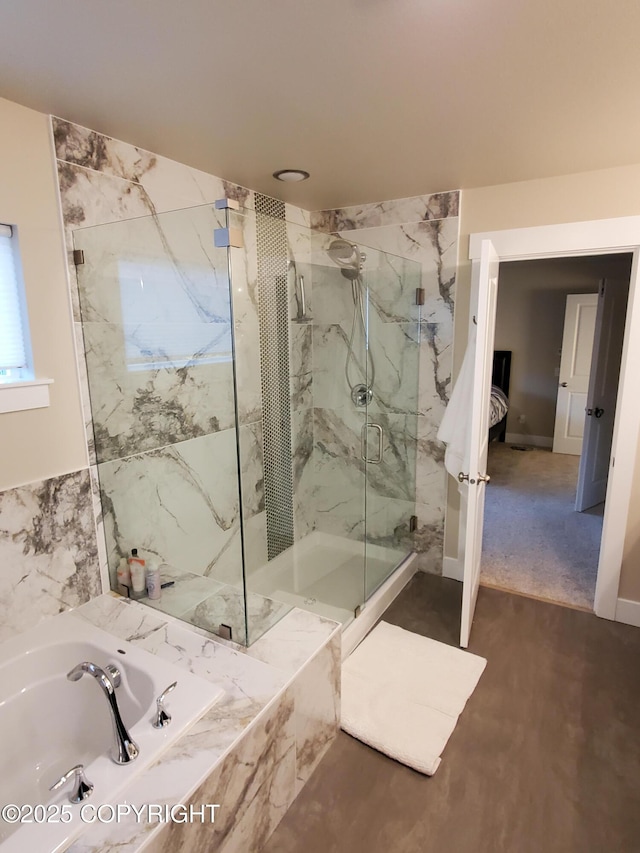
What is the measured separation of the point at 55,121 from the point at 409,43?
130cm

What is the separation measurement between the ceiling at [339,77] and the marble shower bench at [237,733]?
1.93 m

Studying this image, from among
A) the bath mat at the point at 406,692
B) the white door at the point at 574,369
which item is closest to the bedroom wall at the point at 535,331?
the white door at the point at 574,369

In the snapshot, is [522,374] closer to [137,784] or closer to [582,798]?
[582,798]

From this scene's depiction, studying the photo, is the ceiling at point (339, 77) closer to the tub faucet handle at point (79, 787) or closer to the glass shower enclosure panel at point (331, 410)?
the glass shower enclosure panel at point (331, 410)

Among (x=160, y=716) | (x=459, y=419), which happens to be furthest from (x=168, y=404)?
(x=459, y=419)

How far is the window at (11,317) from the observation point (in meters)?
1.74

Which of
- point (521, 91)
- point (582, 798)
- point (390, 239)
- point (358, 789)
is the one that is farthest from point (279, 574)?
point (521, 91)

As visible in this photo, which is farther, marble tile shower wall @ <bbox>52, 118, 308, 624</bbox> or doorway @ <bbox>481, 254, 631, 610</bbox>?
doorway @ <bbox>481, 254, 631, 610</bbox>

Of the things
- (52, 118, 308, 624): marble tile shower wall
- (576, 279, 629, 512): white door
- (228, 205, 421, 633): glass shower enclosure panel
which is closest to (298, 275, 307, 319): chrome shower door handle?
(228, 205, 421, 633): glass shower enclosure panel

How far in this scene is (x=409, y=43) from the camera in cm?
132

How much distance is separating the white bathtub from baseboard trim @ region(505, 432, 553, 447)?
6025 mm

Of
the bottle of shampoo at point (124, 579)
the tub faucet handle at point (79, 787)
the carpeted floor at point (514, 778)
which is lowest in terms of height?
the carpeted floor at point (514, 778)

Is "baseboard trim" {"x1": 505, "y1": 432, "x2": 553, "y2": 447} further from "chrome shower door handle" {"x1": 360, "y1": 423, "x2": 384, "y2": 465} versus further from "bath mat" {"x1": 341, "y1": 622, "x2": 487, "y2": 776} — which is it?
"bath mat" {"x1": 341, "y1": 622, "x2": 487, "y2": 776}

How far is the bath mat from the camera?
1.94m
